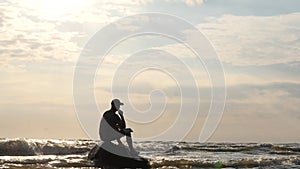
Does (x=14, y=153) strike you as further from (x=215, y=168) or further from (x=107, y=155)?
(x=215, y=168)

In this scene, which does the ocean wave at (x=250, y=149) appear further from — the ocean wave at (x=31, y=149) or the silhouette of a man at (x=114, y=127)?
the silhouette of a man at (x=114, y=127)

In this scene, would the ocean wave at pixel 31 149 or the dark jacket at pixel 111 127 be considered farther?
the ocean wave at pixel 31 149

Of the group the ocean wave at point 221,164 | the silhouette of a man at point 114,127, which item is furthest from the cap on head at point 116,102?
the ocean wave at point 221,164

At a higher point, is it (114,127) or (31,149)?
(114,127)

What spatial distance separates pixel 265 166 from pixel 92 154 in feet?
26.5

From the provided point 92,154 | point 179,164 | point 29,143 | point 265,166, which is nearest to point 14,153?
point 29,143

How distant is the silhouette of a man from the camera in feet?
72.7

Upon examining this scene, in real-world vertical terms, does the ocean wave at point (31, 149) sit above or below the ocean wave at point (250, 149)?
above

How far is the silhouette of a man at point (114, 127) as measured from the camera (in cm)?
2216

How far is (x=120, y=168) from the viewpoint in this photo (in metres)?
20.6

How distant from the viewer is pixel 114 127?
22219 millimetres

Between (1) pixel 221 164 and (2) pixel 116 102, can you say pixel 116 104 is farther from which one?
(1) pixel 221 164

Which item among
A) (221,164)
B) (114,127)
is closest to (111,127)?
(114,127)

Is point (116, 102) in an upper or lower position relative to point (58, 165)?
upper
